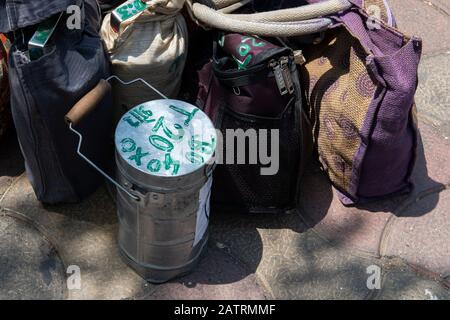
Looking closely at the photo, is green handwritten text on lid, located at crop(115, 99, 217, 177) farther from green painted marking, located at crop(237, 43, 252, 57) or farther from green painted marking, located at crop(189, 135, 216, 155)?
green painted marking, located at crop(237, 43, 252, 57)

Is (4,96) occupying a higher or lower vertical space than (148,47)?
lower

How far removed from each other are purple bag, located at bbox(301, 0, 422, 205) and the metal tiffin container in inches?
24.9

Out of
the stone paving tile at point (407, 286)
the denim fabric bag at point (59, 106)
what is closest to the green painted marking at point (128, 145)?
the denim fabric bag at point (59, 106)

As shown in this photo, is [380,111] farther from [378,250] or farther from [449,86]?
[449,86]

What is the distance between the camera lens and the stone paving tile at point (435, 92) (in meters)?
2.93

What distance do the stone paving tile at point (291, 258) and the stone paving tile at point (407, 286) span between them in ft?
0.23

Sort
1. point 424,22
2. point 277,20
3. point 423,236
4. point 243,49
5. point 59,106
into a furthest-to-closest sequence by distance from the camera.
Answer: point 424,22 → point 423,236 → point 277,20 → point 243,49 → point 59,106

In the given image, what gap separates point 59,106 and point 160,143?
426 mm

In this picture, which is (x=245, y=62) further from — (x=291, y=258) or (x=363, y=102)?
(x=291, y=258)

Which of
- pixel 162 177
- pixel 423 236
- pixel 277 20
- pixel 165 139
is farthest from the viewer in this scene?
pixel 423 236

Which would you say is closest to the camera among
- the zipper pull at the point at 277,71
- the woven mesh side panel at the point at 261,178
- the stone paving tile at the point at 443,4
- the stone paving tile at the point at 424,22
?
the zipper pull at the point at 277,71

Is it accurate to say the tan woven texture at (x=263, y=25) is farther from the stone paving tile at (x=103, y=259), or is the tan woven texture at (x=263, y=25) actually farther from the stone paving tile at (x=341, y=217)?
the stone paving tile at (x=103, y=259)

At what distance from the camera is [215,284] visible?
7.52ft

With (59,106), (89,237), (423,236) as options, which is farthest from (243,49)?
(423,236)
